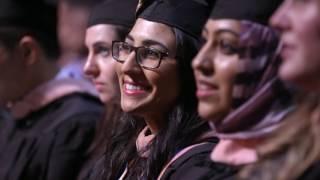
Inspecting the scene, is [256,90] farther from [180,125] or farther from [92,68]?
[92,68]

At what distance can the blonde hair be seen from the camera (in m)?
1.94

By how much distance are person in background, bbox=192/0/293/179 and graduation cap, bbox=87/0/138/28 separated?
3.60 ft

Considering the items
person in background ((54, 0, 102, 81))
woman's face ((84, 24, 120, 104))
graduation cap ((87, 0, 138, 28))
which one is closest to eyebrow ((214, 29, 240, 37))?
graduation cap ((87, 0, 138, 28))

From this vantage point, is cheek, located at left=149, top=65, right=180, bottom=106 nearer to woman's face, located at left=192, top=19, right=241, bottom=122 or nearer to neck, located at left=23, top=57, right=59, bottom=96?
woman's face, located at left=192, top=19, right=241, bottom=122

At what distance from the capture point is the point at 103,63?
11.6 feet

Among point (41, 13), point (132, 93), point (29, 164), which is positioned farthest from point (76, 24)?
point (132, 93)

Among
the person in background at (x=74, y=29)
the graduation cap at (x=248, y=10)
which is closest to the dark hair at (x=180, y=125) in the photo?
the graduation cap at (x=248, y=10)

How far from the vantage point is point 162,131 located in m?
2.73

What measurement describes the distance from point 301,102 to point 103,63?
160 cm

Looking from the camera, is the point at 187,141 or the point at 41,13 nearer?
the point at 187,141

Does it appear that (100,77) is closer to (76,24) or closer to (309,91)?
(76,24)

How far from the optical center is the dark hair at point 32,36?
161 inches

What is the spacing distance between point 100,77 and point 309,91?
5.37 feet

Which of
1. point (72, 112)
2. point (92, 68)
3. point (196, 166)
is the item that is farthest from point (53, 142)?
point (196, 166)
